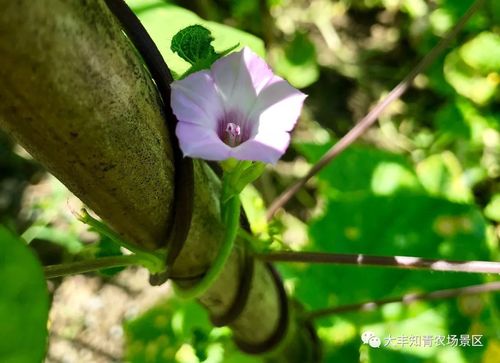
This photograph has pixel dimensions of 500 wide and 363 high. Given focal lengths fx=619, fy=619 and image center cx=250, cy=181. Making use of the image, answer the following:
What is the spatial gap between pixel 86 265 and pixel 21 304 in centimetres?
16

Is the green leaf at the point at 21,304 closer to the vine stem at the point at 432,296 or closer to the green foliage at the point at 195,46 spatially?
the green foliage at the point at 195,46

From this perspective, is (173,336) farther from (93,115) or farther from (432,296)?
(93,115)

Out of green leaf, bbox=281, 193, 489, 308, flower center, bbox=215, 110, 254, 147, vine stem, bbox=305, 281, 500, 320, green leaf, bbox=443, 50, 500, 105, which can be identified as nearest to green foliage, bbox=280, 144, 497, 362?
green leaf, bbox=281, 193, 489, 308

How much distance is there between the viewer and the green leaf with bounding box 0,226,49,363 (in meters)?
0.31

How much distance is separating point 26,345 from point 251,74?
22 centimetres

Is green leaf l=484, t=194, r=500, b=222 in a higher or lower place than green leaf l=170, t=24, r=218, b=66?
higher

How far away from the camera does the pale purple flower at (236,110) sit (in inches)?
14.8

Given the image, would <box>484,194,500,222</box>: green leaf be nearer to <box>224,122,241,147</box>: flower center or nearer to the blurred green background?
the blurred green background

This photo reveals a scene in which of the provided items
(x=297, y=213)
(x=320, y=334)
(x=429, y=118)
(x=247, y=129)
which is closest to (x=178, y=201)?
(x=247, y=129)

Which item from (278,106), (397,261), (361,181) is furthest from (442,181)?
(278,106)

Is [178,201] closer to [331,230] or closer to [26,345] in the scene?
[26,345]

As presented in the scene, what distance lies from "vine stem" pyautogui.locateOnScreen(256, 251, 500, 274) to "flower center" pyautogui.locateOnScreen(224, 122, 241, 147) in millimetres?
203

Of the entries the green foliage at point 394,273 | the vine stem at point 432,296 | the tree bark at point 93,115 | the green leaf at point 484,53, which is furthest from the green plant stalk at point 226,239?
the green leaf at point 484,53

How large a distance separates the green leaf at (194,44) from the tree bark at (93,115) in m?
0.03
